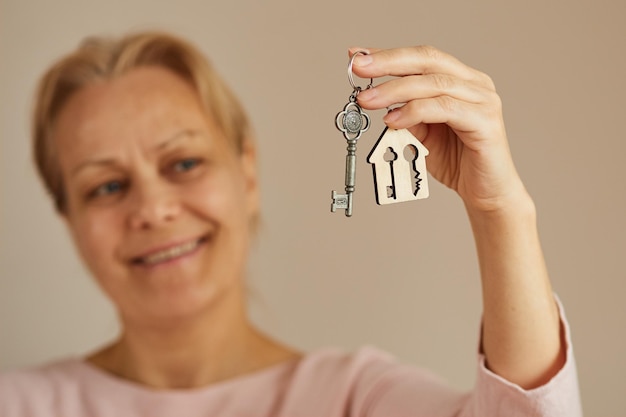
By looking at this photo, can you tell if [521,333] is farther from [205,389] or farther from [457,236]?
[205,389]

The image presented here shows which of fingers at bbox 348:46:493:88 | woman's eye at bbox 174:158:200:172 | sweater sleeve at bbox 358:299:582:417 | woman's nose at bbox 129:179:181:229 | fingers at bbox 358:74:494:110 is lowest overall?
sweater sleeve at bbox 358:299:582:417

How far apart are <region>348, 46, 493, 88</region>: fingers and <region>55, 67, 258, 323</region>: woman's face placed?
877mm

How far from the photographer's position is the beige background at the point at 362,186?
1844 millimetres

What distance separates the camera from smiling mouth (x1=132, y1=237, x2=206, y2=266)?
1.92 m

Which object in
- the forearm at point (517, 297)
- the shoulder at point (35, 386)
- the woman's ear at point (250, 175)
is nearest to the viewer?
the forearm at point (517, 297)

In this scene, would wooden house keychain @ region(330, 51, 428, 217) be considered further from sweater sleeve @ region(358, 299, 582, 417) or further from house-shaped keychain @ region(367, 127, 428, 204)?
sweater sleeve @ region(358, 299, 582, 417)

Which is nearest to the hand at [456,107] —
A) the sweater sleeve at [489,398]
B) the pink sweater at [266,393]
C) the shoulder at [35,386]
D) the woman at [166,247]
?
the sweater sleeve at [489,398]

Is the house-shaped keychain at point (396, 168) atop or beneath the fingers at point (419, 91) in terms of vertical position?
beneath

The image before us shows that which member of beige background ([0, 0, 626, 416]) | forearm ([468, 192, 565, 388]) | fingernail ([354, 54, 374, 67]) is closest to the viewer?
fingernail ([354, 54, 374, 67])

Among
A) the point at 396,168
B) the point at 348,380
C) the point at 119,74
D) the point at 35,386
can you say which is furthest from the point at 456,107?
the point at 35,386

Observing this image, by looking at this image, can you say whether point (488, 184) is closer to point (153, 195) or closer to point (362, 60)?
point (362, 60)

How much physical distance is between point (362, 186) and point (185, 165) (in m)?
0.44

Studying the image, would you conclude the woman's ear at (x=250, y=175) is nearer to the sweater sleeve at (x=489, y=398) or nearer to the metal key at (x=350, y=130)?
the sweater sleeve at (x=489, y=398)

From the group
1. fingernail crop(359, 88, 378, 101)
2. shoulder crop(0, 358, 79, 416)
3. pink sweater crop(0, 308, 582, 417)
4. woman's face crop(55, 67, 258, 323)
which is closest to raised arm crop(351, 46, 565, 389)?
fingernail crop(359, 88, 378, 101)
